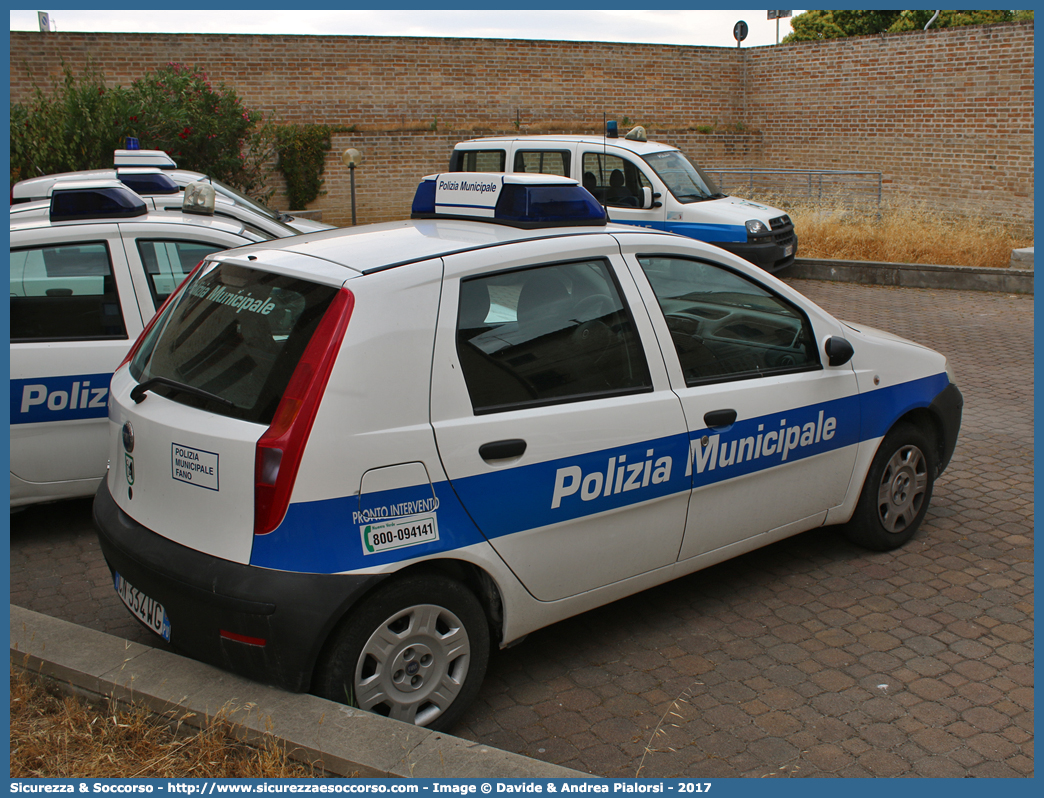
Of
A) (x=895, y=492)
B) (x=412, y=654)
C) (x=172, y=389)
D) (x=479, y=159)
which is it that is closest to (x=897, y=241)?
(x=479, y=159)

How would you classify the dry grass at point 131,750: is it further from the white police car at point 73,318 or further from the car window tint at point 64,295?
the car window tint at point 64,295

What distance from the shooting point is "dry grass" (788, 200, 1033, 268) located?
14.5 metres

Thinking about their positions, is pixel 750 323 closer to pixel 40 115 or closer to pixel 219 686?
pixel 219 686

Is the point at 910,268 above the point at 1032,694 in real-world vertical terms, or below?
above

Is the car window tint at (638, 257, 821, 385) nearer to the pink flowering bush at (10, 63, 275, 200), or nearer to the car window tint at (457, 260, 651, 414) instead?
the car window tint at (457, 260, 651, 414)

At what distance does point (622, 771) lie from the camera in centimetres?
303

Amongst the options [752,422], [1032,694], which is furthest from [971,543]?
[752,422]

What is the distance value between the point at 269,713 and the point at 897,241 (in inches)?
568

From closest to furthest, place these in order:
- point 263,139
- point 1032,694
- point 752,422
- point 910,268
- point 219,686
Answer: point 219,686
point 1032,694
point 752,422
point 910,268
point 263,139

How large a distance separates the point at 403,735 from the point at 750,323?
93.0 inches

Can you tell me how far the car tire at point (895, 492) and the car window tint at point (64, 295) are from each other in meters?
3.88

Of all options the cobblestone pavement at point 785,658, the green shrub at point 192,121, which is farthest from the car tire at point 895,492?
the green shrub at point 192,121

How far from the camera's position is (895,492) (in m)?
4.64

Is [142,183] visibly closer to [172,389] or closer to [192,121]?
[172,389]
